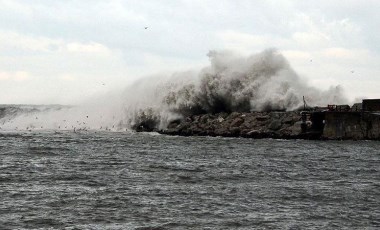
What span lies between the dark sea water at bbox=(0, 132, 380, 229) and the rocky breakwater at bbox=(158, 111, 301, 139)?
62.3 feet

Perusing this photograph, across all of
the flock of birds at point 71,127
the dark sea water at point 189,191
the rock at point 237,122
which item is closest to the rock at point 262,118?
the rock at point 237,122

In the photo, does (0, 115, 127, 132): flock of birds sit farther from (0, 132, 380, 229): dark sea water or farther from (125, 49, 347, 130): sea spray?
(0, 132, 380, 229): dark sea water

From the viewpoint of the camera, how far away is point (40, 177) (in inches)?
936

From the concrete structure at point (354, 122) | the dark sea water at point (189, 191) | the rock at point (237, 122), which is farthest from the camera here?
the rock at point (237, 122)

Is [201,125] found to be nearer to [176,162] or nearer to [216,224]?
[176,162]

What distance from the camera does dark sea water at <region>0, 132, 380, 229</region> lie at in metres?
15.5

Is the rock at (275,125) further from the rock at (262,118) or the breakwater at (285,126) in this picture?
the rock at (262,118)

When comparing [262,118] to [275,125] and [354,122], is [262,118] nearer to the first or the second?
[275,125]

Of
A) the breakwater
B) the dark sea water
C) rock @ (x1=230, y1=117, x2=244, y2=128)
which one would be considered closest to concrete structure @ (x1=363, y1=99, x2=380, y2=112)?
the breakwater

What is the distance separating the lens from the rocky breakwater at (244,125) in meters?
54.1

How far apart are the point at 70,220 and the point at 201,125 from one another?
4767 cm

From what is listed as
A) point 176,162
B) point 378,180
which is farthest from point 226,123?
point 378,180

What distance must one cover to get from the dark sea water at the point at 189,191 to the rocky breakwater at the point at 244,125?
748 inches

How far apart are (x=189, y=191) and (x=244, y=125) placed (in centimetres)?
3791
